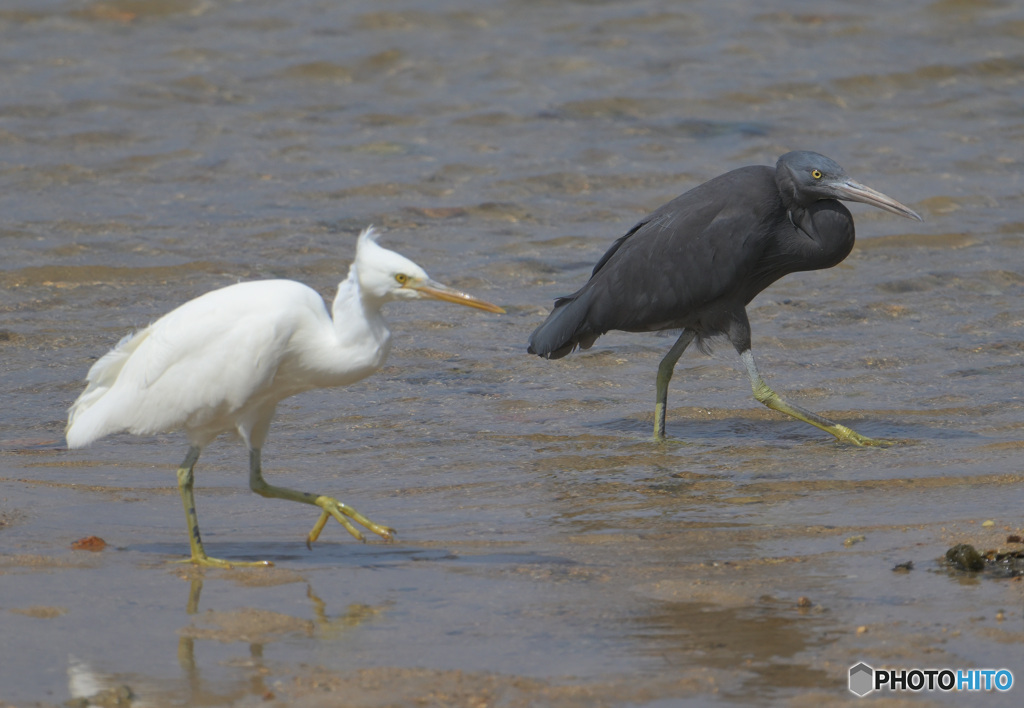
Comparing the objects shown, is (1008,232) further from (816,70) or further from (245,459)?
(245,459)

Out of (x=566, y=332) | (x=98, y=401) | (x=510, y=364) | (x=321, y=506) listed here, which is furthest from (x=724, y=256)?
(x=98, y=401)

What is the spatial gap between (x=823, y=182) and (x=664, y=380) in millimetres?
1349

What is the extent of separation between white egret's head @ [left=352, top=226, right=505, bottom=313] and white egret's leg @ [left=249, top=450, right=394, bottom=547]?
2.73 feet

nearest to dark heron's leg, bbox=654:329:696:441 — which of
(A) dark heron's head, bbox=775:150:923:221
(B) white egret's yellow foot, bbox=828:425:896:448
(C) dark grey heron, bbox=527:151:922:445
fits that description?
(C) dark grey heron, bbox=527:151:922:445

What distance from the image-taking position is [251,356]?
4805 millimetres

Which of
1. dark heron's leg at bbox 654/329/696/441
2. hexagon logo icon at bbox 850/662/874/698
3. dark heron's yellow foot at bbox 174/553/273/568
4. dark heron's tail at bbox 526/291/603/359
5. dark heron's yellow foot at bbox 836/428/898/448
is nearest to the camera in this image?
hexagon logo icon at bbox 850/662/874/698

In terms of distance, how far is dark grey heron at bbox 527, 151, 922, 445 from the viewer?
23.0 ft

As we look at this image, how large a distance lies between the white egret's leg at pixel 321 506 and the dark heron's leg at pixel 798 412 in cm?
256

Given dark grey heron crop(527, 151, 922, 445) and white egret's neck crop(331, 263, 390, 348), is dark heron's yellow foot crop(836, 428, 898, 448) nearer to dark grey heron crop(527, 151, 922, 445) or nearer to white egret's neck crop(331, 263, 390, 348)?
dark grey heron crop(527, 151, 922, 445)

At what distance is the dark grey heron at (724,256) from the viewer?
7.01 meters

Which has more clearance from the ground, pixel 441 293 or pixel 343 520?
pixel 441 293

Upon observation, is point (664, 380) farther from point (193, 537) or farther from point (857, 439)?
point (193, 537)

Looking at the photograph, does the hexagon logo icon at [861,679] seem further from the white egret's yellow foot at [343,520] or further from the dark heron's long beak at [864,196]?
the dark heron's long beak at [864,196]

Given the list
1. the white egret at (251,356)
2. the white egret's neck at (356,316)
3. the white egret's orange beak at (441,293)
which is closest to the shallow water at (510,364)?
the white egret at (251,356)
